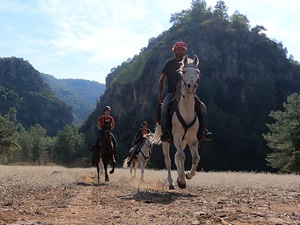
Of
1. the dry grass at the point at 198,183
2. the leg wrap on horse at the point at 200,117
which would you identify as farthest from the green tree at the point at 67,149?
the leg wrap on horse at the point at 200,117

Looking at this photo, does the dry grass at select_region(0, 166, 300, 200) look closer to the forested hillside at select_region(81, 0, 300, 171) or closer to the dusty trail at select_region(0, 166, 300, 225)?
the dusty trail at select_region(0, 166, 300, 225)

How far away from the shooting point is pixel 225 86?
3610 inches

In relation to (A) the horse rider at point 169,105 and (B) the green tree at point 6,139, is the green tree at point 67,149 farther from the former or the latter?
(A) the horse rider at point 169,105

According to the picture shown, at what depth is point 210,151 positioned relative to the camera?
6097 cm

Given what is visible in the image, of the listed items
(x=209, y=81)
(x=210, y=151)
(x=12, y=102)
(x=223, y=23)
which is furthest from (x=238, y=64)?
(x=12, y=102)

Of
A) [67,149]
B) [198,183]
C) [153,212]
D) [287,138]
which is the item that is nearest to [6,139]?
[67,149]

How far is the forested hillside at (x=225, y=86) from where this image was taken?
6462cm

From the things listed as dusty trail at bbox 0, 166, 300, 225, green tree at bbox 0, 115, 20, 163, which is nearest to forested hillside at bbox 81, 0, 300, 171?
green tree at bbox 0, 115, 20, 163

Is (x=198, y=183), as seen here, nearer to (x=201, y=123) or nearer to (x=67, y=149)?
(x=201, y=123)

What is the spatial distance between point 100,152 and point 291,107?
1388 inches

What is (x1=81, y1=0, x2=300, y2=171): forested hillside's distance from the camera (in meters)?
64.6

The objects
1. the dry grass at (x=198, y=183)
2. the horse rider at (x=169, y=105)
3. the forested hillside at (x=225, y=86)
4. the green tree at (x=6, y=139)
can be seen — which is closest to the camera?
the dry grass at (x=198, y=183)

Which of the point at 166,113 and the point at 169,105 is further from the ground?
the point at 169,105

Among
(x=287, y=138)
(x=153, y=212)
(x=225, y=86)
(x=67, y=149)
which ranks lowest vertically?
(x=67, y=149)
